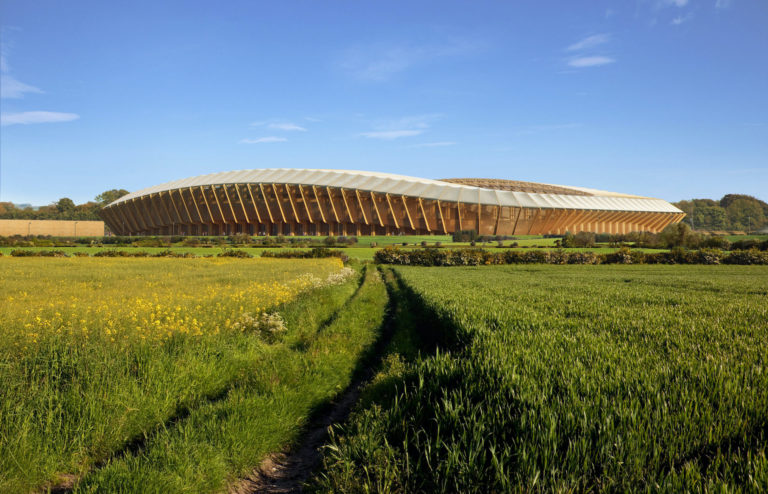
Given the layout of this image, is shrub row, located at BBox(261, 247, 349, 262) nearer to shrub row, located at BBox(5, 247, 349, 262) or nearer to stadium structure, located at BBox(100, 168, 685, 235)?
shrub row, located at BBox(5, 247, 349, 262)

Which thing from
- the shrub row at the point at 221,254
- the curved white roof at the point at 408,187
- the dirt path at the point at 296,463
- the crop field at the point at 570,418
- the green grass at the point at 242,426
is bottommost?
the dirt path at the point at 296,463

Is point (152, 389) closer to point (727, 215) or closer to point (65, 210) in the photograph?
point (65, 210)

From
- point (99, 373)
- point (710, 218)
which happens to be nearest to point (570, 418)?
point (99, 373)

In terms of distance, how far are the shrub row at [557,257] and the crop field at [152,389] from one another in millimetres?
28034

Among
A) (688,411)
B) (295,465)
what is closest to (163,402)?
(295,465)

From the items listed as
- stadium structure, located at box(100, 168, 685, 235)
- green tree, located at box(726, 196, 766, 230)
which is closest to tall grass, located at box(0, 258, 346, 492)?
stadium structure, located at box(100, 168, 685, 235)

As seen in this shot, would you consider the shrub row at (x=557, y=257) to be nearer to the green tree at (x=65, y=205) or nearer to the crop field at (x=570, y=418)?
the crop field at (x=570, y=418)

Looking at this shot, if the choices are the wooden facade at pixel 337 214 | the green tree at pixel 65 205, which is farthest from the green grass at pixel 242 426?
the green tree at pixel 65 205

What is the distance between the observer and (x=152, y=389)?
18.9 feet

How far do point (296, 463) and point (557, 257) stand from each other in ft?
A: 124

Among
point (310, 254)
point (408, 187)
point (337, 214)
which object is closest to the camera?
point (310, 254)

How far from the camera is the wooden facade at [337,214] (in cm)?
6562

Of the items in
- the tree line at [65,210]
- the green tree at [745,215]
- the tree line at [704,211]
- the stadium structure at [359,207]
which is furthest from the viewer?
the green tree at [745,215]

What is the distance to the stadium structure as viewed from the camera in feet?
214
